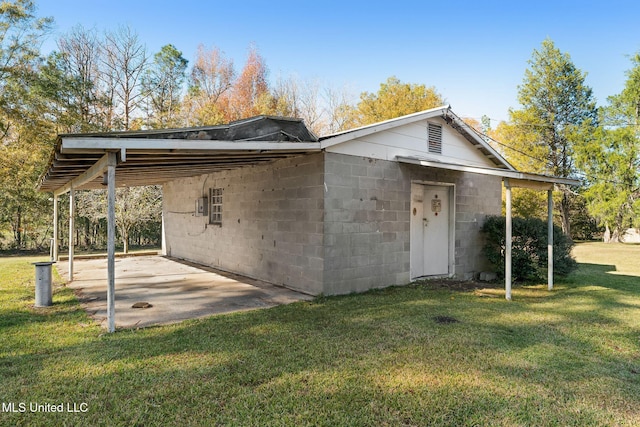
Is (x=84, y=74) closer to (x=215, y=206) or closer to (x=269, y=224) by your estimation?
(x=215, y=206)

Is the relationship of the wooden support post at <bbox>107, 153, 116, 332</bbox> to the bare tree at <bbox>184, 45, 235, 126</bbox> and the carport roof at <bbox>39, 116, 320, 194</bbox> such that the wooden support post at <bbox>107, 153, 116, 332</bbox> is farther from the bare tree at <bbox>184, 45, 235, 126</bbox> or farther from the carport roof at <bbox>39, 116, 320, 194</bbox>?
the bare tree at <bbox>184, 45, 235, 126</bbox>

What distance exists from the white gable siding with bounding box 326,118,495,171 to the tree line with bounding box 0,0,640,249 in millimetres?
8361

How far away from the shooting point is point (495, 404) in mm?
2719

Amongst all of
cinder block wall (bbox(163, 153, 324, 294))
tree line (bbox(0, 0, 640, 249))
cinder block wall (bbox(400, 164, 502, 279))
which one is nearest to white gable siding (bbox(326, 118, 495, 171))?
cinder block wall (bbox(400, 164, 502, 279))

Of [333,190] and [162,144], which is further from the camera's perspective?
[333,190]

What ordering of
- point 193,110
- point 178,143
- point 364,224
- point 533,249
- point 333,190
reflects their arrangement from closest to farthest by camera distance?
point 178,143 → point 333,190 → point 364,224 → point 533,249 → point 193,110

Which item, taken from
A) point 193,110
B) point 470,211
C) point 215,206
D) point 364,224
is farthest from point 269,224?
point 193,110

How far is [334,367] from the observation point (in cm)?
334

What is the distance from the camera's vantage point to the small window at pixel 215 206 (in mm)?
9788

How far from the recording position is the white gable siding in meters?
6.63

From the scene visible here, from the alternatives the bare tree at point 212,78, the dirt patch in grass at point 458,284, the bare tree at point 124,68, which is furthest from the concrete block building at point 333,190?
the bare tree at point 212,78

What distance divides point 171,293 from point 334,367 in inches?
166

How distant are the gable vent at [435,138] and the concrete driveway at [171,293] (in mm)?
4345

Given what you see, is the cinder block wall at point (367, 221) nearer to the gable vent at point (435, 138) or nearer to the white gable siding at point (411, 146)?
the white gable siding at point (411, 146)
